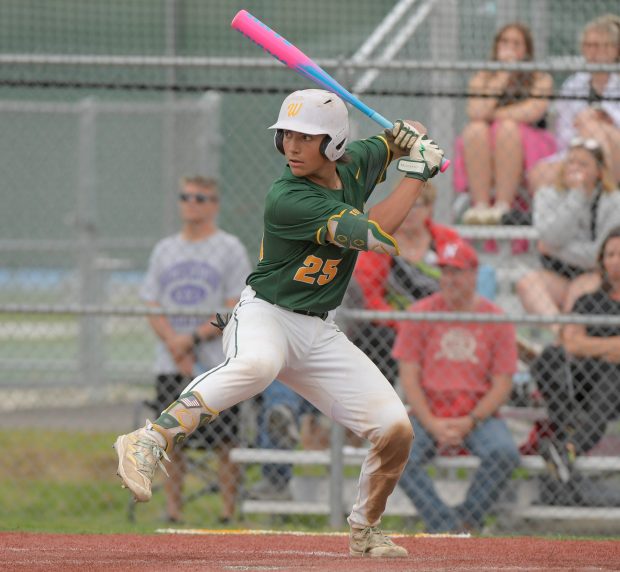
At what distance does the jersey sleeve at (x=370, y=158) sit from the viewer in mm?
5180

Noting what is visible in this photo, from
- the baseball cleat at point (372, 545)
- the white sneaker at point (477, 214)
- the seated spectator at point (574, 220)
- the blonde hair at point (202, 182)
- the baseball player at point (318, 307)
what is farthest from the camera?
the white sneaker at point (477, 214)

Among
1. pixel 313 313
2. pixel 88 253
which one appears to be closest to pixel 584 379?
pixel 313 313

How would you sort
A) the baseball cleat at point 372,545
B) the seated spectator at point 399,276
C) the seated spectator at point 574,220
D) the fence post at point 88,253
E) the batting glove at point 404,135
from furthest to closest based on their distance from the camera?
the fence post at point 88,253 < the seated spectator at point 574,220 < the seated spectator at point 399,276 < the batting glove at point 404,135 < the baseball cleat at point 372,545

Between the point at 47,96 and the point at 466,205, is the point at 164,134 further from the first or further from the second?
the point at 466,205

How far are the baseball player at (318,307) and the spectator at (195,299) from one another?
233 cm

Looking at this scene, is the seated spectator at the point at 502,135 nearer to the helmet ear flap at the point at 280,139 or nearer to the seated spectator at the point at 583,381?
the seated spectator at the point at 583,381

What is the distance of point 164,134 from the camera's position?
1223 cm

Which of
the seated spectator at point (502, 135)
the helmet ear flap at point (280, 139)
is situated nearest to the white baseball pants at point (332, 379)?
the helmet ear flap at point (280, 139)

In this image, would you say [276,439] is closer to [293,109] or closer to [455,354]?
[455,354]

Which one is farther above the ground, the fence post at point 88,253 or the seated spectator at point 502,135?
the seated spectator at point 502,135

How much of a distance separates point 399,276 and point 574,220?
3.50 feet

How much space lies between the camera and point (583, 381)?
6902 mm

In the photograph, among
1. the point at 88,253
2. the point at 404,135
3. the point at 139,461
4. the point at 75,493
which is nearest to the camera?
the point at 139,461

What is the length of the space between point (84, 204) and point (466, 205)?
4.53 m
